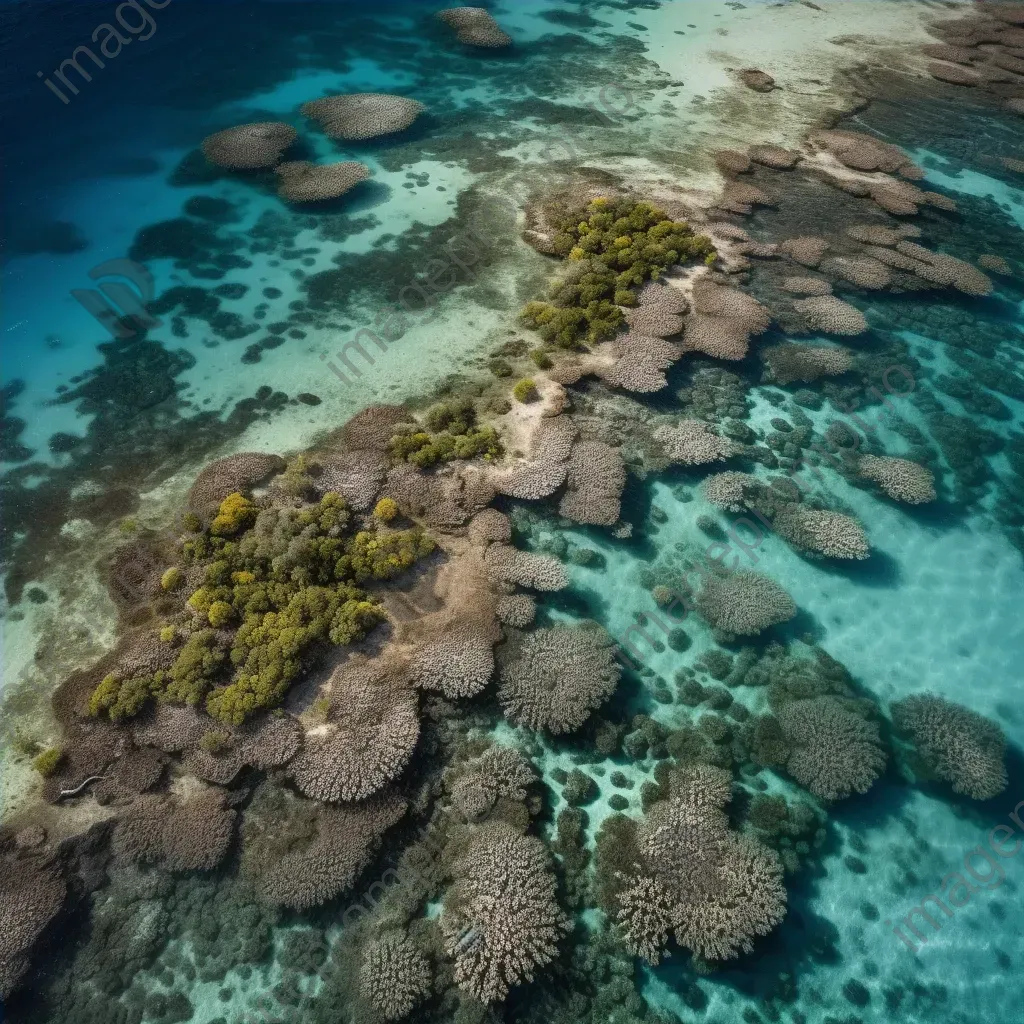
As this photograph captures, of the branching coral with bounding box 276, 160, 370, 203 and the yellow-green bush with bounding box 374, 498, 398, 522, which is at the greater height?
the branching coral with bounding box 276, 160, 370, 203

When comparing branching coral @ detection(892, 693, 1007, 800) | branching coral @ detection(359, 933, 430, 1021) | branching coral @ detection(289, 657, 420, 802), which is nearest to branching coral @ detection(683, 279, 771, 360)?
branching coral @ detection(892, 693, 1007, 800)

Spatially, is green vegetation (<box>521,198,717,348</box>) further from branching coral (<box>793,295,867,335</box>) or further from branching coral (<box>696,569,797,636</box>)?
branching coral (<box>696,569,797,636</box>)

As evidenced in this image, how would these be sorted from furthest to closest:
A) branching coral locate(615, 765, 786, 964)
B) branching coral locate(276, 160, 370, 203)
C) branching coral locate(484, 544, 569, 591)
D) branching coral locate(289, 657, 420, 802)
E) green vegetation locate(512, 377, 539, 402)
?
branching coral locate(276, 160, 370, 203) < green vegetation locate(512, 377, 539, 402) < branching coral locate(484, 544, 569, 591) < branching coral locate(289, 657, 420, 802) < branching coral locate(615, 765, 786, 964)

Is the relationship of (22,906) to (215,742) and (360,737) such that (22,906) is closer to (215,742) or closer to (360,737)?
(215,742)

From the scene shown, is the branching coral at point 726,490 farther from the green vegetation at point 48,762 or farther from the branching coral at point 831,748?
the green vegetation at point 48,762

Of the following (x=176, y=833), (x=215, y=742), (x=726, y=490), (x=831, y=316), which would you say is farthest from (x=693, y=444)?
(x=176, y=833)

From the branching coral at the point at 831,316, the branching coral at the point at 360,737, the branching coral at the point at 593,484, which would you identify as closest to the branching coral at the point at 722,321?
the branching coral at the point at 831,316
